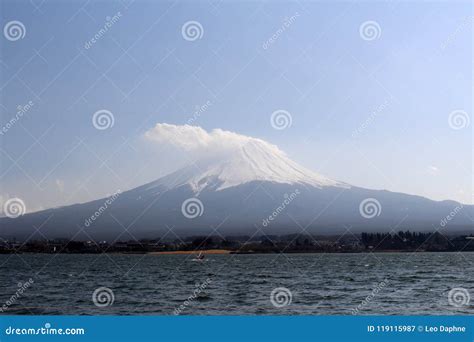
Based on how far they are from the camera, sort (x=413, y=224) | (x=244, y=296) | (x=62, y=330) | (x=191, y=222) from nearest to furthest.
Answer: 1. (x=62, y=330)
2. (x=244, y=296)
3. (x=413, y=224)
4. (x=191, y=222)

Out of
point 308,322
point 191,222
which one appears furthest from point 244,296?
point 191,222

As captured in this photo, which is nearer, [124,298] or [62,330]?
[62,330]

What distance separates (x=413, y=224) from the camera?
3260 inches

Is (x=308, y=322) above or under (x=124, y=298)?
above

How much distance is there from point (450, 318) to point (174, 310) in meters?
11.6

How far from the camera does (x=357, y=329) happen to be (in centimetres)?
1233

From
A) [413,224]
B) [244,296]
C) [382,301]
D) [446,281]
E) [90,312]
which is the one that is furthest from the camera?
[413,224]

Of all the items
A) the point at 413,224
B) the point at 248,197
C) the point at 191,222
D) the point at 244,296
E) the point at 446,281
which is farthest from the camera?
the point at 191,222

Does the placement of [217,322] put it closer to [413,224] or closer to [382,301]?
[382,301]

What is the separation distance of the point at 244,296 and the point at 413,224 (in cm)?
6255

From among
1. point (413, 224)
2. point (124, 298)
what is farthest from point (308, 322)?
point (413, 224)

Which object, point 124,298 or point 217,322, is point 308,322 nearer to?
point 217,322

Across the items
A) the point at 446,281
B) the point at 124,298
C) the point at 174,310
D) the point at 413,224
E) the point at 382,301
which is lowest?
the point at 124,298

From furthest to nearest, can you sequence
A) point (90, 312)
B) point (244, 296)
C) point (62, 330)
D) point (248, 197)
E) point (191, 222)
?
1. point (191, 222)
2. point (248, 197)
3. point (244, 296)
4. point (90, 312)
5. point (62, 330)
